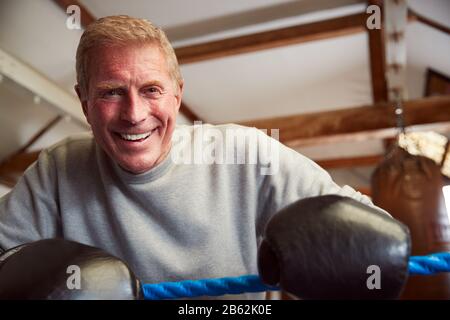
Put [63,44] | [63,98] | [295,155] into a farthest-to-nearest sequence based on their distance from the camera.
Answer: [63,98], [63,44], [295,155]

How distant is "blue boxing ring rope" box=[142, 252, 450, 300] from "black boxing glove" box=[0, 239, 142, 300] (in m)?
0.11

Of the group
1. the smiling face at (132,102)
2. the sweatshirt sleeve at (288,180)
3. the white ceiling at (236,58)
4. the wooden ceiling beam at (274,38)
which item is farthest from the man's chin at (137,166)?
the wooden ceiling beam at (274,38)

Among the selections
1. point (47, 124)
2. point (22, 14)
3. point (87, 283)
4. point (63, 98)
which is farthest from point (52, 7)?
point (87, 283)

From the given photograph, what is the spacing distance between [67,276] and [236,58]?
3890 millimetres

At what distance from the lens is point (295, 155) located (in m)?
1.28

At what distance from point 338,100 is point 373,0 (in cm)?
178

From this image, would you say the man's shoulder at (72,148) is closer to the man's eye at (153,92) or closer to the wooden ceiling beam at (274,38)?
the man's eye at (153,92)

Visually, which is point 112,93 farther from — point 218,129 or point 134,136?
point 218,129

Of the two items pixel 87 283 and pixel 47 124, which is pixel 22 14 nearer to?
pixel 47 124

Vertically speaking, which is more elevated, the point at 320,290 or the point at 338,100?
the point at 338,100

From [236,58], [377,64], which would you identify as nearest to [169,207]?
[236,58]

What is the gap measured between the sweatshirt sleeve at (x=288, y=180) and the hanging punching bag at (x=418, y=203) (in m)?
1.87

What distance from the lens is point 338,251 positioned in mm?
712
